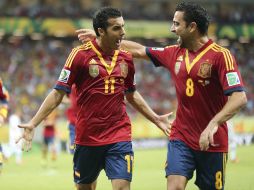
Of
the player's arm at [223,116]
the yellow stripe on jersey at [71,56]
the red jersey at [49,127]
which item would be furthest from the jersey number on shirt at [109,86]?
the red jersey at [49,127]

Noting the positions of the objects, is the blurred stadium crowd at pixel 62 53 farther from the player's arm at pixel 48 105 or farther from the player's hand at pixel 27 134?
the player's hand at pixel 27 134

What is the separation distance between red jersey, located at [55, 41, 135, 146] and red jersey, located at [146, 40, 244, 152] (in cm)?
81

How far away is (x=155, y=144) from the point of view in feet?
110

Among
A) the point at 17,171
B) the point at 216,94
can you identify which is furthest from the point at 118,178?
the point at 17,171

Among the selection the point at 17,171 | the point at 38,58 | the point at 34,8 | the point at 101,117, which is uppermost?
the point at 34,8

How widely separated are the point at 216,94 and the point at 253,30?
127 feet

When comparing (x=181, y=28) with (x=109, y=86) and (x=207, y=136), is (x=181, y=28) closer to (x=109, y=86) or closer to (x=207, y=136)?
(x=109, y=86)

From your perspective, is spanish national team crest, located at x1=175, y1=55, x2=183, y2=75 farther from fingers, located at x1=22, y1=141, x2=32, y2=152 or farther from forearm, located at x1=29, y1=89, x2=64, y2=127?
fingers, located at x1=22, y1=141, x2=32, y2=152

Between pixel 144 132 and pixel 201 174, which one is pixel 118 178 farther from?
pixel 144 132

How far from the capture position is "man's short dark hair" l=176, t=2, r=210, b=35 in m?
8.12

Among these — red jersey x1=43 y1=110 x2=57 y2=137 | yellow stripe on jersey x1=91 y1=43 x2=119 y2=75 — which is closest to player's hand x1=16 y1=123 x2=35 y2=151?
yellow stripe on jersey x1=91 y1=43 x2=119 y2=75

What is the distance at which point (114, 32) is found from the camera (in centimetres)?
861

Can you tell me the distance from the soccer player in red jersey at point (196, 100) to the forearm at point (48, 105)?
4.84 ft

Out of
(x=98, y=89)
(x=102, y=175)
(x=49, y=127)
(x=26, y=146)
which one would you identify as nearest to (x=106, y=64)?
(x=98, y=89)
